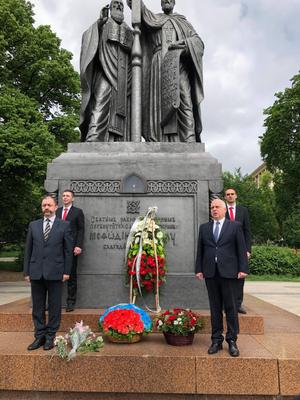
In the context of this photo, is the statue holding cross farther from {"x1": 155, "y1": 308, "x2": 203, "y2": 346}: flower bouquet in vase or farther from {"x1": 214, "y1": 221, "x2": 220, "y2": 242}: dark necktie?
{"x1": 155, "y1": 308, "x2": 203, "y2": 346}: flower bouquet in vase

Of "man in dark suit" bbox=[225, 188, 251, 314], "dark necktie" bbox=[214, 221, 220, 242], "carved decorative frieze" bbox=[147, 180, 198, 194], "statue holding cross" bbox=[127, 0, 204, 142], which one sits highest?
"statue holding cross" bbox=[127, 0, 204, 142]

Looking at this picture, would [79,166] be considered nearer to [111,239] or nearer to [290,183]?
[111,239]

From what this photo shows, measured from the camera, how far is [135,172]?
6.31 m

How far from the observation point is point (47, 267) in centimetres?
449

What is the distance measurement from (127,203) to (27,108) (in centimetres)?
1293

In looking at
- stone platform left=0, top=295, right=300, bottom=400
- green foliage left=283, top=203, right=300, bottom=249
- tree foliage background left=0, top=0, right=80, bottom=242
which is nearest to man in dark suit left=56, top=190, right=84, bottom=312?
stone platform left=0, top=295, right=300, bottom=400

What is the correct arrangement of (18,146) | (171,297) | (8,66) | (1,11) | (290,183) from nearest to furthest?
(171,297)
(18,146)
(1,11)
(8,66)
(290,183)

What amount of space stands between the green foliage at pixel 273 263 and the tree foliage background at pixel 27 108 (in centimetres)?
1332

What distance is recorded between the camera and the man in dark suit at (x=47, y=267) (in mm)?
4484

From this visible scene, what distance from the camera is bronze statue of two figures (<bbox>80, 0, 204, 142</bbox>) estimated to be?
706 cm

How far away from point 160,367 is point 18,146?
1312 cm

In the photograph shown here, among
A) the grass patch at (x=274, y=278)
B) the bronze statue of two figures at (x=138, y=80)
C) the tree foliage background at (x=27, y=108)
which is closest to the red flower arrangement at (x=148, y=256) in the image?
the bronze statue of two figures at (x=138, y=80)

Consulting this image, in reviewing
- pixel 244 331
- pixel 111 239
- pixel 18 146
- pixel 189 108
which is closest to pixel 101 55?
pixel 189 108

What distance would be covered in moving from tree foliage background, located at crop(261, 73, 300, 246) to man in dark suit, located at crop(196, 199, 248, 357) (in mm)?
27421
